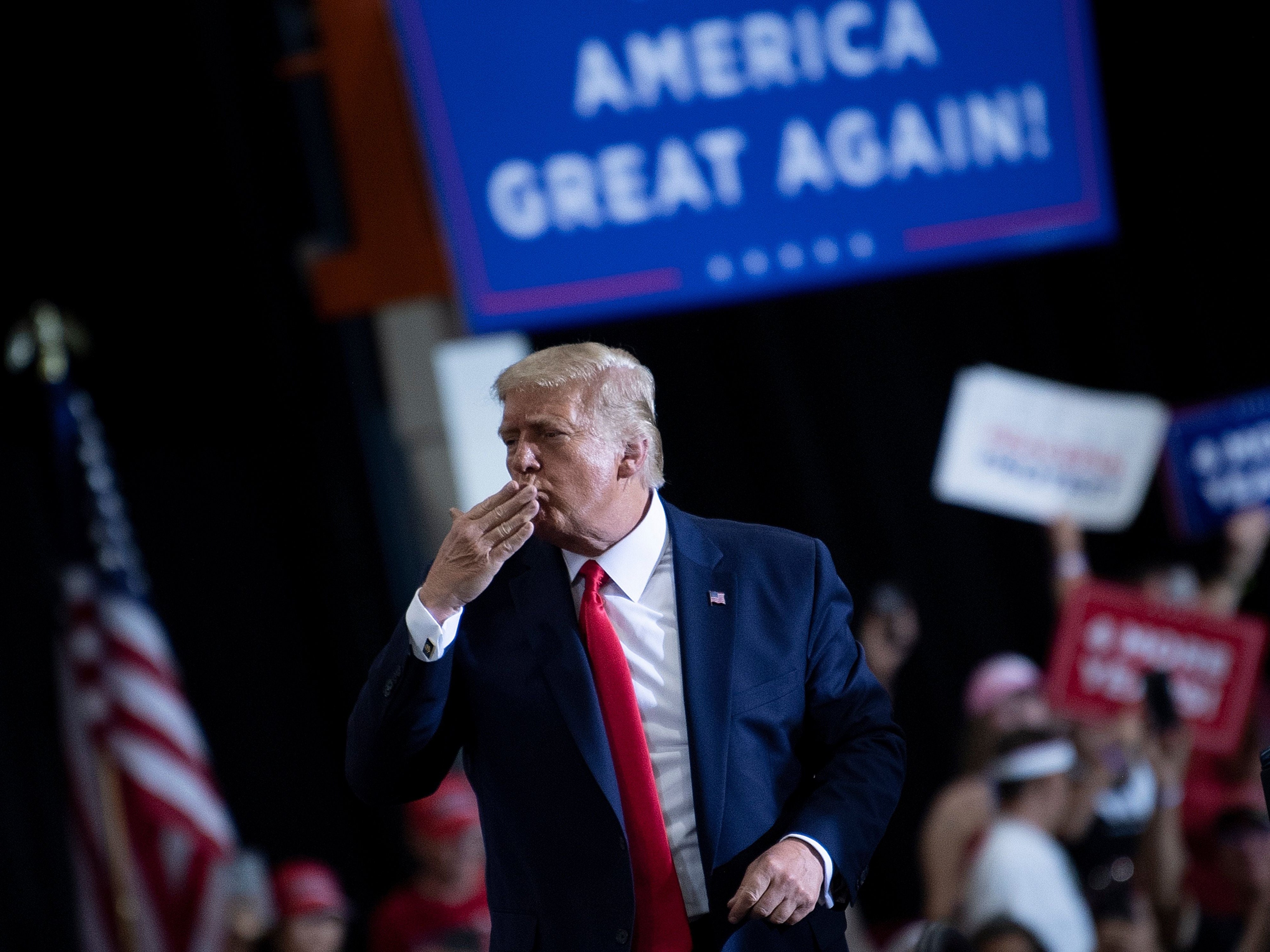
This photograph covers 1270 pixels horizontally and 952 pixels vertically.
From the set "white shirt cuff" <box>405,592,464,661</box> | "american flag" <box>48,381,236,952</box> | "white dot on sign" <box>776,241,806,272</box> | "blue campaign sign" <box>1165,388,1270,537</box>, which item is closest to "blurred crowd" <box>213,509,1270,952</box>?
"american flag" <box>48,381,236,952</box>

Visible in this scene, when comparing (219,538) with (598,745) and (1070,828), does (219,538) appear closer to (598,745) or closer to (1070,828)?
(1070,828)

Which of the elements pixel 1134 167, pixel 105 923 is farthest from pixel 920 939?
pixel 1134 167

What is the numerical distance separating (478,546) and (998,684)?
306 centimetres

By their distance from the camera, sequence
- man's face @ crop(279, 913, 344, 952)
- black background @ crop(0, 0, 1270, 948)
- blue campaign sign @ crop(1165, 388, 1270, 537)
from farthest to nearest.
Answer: black background @ crop(0, 0, 1270, 948), blue campaign sign @ crop(1165, 388, 1270, 537), man's face @ crop(279, 913, 344, 952)

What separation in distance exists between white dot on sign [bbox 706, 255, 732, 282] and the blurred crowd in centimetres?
111

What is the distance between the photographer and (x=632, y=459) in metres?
1.66

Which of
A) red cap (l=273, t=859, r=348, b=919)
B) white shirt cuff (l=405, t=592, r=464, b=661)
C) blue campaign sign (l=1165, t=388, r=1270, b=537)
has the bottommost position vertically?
red cap (l=273, t=859, r=348, b=919)

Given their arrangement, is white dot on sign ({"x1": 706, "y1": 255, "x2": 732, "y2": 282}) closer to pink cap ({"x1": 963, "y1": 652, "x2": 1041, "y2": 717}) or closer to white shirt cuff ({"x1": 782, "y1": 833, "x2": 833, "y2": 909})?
pink cap ({"x1": 963, "y1": 652, "x2": 1041, "y2": 717})

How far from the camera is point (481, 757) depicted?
1674 millimetres

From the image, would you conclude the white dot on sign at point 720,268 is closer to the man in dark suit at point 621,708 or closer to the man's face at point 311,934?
the man's face at point 311,934

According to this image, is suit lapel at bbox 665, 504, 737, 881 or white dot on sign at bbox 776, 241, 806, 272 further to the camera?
white dot on sign at bbox 776, 241, 806, 272

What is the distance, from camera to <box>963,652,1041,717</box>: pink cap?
13.8ft

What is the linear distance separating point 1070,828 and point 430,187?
235 centimetres

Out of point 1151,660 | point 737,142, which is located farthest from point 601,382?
point 1151,660
